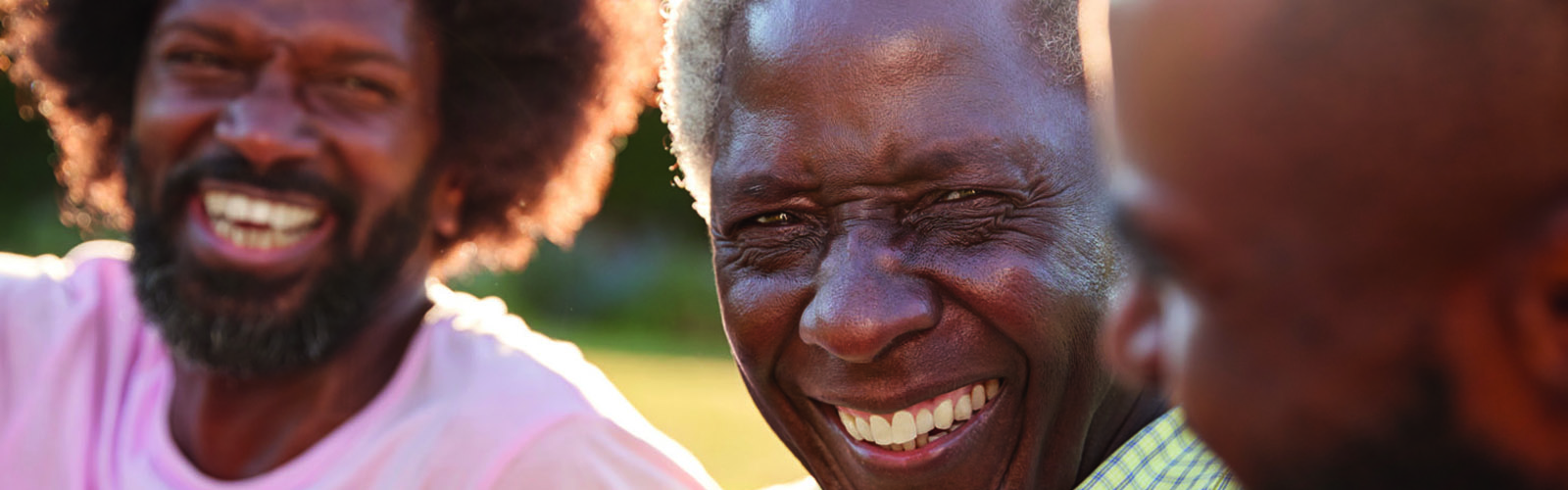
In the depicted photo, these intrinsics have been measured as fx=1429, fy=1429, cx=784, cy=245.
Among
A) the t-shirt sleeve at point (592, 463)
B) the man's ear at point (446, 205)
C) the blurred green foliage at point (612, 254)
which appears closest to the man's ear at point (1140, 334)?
the t-shirt sleeve at point (592, 463)

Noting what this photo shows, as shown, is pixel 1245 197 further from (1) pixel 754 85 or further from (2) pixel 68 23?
(2) pixel 68 23

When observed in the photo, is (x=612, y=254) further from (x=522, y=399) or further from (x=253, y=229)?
(x=522, y=399)

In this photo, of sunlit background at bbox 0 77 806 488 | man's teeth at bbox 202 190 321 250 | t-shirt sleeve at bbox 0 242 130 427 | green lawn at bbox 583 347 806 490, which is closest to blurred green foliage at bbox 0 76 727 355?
sunlit background at bbox 0 77 806 488

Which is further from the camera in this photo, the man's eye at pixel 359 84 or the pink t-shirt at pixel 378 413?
the man's eye at pixel 359 84

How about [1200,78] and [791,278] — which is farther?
[791,278]

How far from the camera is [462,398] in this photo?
3.29 meters

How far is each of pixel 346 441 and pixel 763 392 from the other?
4.16 feet

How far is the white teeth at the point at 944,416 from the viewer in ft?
7.64

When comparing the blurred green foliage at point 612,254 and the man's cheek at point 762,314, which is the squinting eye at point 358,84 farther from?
the blurred green foliage at point 612,254

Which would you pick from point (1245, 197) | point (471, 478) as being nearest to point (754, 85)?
point (471, 478)

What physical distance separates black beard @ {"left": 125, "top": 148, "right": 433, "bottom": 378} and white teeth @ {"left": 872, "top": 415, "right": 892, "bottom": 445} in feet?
5.47

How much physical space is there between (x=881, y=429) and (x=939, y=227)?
350 millimetres

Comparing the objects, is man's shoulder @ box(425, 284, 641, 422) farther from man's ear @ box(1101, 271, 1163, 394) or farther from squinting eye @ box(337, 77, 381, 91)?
man's ear @ box(1101, 271, 1163, 394)

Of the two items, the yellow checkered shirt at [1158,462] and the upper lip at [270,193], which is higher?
the yellow checkered shirt at [1158,462]
